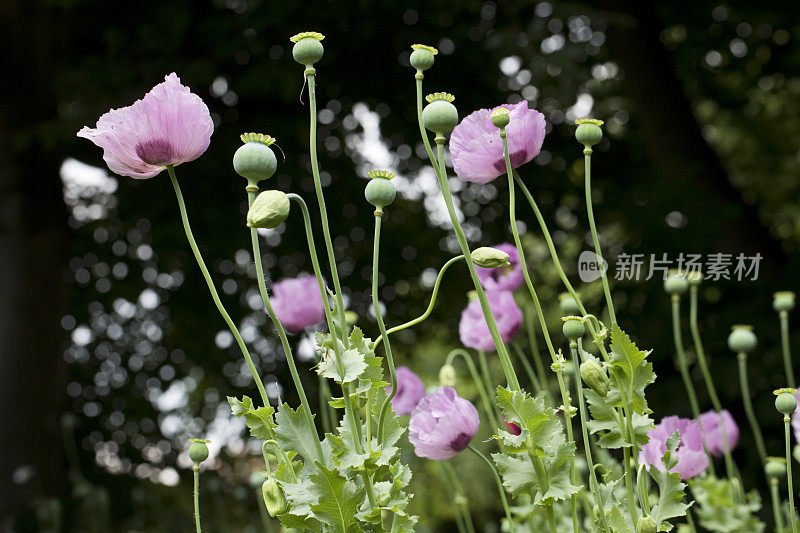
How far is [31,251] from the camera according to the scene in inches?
170

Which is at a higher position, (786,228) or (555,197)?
(555,197)

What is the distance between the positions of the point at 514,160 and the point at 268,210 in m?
0.32

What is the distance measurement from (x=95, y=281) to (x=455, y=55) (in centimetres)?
249

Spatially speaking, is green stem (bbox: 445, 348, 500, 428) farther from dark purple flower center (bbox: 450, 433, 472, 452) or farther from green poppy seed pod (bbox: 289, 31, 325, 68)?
green poppy seed pod (bbox: 289, 31, 325, 68)

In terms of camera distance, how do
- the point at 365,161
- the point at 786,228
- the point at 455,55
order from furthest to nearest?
the point at 786,228
the point at 365,161
the point at 455,55

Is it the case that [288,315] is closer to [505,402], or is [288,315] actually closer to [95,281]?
[505,402]

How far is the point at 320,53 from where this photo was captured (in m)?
0.78

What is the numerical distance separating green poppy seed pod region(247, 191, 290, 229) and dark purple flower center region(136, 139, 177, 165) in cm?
12

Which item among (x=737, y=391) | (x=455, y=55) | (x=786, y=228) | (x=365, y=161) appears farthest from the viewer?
(x=786, y=228)

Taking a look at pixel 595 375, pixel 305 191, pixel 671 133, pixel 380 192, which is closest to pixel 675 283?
pixel 595 375

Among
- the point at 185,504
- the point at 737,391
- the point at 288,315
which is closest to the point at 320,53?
the point at 288,315

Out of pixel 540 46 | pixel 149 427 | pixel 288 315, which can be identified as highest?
pixel 540 46

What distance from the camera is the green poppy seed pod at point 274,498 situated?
757 millimetres

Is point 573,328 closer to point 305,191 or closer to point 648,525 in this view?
point 648,525
